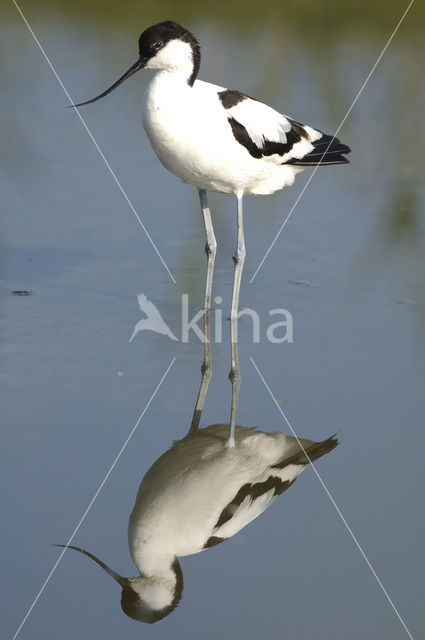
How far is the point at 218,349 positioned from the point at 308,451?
98 centimetres

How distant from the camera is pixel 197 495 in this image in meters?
3.41

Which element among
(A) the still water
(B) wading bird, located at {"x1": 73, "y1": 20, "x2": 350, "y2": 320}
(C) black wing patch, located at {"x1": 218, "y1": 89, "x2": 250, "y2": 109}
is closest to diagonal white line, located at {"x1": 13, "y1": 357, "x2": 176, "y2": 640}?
(A) the still water

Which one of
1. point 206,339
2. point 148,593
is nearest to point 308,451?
point 148,593

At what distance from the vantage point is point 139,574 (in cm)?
303

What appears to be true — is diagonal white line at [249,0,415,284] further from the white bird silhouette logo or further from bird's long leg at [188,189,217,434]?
the white bird silhouette logo

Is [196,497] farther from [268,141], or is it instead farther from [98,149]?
[98,149]

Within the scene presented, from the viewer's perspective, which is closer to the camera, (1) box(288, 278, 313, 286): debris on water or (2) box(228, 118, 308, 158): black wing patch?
(2) box(228, 118, 308, 158): black wing patch

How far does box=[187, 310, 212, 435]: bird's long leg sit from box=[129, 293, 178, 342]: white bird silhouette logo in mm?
157

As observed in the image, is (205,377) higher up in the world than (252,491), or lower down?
lower down

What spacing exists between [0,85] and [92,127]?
3.64 feet

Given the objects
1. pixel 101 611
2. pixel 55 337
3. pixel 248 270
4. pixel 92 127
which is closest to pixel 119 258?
pixel 248 270

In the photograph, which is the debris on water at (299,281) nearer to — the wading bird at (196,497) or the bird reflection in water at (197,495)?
the bird reflection in water at (197,495)

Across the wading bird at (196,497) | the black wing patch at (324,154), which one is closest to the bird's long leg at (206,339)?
the wading bird at (196,497)

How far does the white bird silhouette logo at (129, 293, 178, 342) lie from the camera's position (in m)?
4.64
